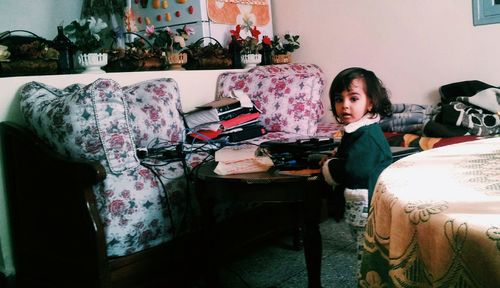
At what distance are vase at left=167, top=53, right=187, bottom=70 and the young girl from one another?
1539mm

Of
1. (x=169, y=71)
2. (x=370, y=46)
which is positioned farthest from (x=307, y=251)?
(x=370, y=46)

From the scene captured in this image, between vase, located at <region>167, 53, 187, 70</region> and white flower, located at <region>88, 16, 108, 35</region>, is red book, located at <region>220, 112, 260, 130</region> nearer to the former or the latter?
vase, located at <region>167, 53, 187, 70</region>

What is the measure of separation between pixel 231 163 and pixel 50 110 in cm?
71

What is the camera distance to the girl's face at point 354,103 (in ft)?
5.11

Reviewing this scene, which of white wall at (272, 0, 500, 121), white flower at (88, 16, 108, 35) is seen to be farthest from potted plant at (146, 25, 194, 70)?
white wall at (272, 0, 500, 121)

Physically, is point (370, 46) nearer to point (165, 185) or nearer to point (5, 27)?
point (165, 185)

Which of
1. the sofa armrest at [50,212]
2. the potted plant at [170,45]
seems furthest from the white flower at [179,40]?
the sofa armrest at [50,212]

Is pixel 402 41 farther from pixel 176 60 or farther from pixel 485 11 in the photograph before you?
pixel 176 60

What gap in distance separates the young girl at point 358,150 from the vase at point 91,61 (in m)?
1.42

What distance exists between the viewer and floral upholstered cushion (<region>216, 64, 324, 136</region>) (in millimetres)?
2764

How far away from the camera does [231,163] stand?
61.6 inches

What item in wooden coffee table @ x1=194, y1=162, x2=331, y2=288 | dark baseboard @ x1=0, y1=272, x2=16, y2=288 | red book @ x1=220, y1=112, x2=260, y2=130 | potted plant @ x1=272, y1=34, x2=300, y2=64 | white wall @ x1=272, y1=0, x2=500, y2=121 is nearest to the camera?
wooden coffee table @ x1=194, y1=162, x2=331, y2=288

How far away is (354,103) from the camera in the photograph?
1.56 m

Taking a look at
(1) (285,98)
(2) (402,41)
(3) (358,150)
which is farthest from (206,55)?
(3) (358,150)
